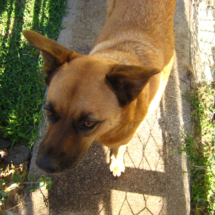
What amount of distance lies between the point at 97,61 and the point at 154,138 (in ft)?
6.19

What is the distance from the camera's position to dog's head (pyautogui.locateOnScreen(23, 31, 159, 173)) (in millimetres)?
1564

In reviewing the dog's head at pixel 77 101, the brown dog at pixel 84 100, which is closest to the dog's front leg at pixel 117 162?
the brown dog at pixel 84 100

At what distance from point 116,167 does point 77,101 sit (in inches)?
63.0

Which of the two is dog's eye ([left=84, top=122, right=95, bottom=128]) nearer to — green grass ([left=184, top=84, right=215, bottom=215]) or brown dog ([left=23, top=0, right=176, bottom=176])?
brown dog ([left=23, top=0, right=176, bottom=176])

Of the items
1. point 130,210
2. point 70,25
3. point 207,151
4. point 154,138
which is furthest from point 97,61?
point 70,25

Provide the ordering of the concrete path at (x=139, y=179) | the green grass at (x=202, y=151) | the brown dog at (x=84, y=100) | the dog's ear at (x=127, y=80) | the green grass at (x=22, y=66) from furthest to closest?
the green grass at (x=22, y=66) < the green grass at (x=202, y=151) < the concrete path at (x=139, y=179) < the brown dog at (x=84, y=100) < the dog's ear at (x=127, y=80)

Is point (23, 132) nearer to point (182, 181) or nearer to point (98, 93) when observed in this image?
point (98, 93)

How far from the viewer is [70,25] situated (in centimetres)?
416

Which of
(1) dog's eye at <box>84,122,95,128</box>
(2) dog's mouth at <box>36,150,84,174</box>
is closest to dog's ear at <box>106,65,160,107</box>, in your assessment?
(1) dog's eye at <box>84,122,95,128</box>

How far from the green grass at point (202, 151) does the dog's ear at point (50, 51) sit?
249cm

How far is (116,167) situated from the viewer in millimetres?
2740

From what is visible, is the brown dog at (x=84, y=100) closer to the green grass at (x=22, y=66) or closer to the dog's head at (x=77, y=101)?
the dog's head at (x=77, y=101)

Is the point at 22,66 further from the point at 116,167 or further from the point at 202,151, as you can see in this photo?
the point at 202,151

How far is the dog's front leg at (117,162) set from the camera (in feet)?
9.00
